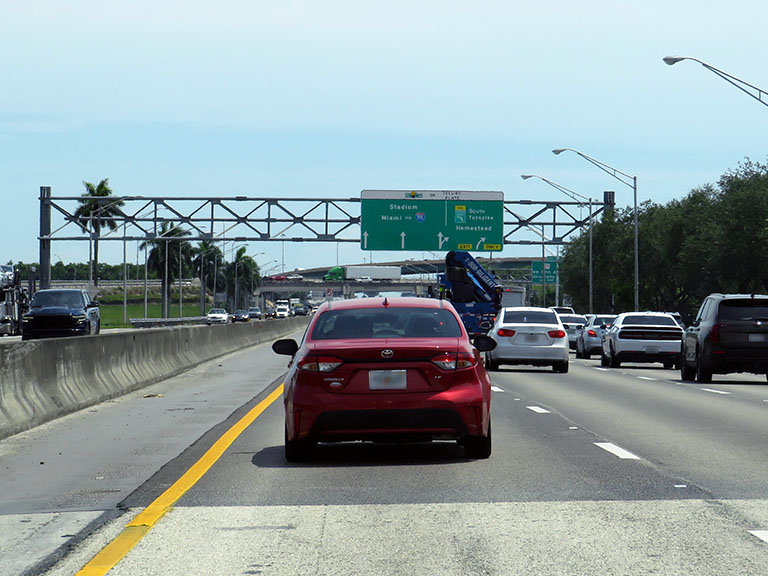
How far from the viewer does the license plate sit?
36.3 ft

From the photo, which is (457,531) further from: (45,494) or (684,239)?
(684,239)

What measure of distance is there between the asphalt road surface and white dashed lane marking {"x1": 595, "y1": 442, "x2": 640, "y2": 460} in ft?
0.10

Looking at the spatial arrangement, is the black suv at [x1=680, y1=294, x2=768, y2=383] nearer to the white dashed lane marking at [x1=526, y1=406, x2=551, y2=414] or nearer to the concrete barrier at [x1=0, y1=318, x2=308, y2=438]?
the white dashed lane marking at [x1=526, y1=406, x2=551, y2=414]

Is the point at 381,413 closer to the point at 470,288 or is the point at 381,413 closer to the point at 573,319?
the point at 470,288

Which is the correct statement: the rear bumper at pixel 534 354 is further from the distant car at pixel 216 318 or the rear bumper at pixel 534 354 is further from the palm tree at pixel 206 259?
the palm tree at pixel 206 259

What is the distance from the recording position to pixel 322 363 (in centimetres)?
1112

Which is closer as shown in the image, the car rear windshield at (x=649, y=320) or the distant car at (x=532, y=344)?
the distant car at (x=532, y=344)

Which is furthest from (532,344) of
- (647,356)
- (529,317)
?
(647,356)

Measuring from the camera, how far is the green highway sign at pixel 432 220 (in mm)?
60562

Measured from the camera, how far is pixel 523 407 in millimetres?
18047

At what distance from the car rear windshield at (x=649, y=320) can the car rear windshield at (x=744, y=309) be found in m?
7.77

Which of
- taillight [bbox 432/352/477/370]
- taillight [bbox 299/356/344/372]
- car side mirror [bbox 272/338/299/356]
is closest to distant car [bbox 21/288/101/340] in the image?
car side mirror [bbox 272/338/299/356]

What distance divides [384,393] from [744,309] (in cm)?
1638

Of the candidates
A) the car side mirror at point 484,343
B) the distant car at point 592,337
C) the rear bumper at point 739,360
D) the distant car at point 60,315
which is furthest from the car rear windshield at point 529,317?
the car side mirror at point 484,343
